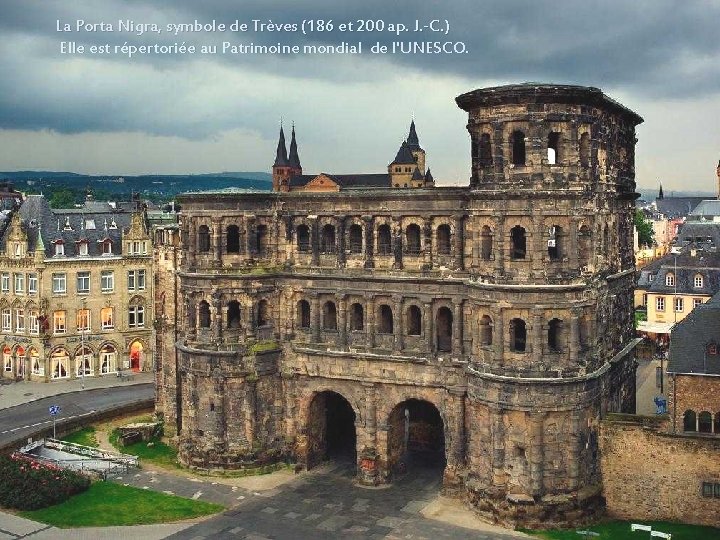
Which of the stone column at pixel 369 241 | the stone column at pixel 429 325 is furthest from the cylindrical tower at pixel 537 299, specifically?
the stone column at pixel 369 241

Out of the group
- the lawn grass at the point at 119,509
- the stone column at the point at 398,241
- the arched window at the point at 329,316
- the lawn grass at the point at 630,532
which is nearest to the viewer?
the lawn grass at the point at 630,532

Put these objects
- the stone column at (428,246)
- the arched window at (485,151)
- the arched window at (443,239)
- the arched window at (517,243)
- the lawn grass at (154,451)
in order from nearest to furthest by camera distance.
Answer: the arched window at (517,243), the arched window at (485,151), the arched window at (443,239), the stone column at (428,246), the lawn grass at (154,451)

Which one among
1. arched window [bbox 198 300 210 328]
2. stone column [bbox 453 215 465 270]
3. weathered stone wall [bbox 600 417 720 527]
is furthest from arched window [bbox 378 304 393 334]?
weathered stone wall [bbox 600 417 720 527]

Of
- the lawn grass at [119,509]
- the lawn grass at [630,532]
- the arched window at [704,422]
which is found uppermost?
the arched window at [704,422]

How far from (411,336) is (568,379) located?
9.80 m

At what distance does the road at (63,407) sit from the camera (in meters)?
62.2

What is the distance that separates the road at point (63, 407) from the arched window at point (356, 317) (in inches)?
991

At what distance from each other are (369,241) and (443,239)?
15.2 feet

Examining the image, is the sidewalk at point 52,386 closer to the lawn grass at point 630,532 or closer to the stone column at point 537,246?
the lawn grass at point 630,532

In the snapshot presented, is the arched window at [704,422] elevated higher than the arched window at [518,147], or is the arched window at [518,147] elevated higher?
the arched window at [518,147]

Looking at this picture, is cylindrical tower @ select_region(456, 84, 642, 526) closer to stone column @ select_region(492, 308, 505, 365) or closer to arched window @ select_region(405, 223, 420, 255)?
stone column @ select_region(492, 308, 505, 365)

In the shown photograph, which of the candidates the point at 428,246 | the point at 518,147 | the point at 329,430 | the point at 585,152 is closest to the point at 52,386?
the point at 329,430

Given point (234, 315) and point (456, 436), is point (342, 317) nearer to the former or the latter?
point (234, 315)

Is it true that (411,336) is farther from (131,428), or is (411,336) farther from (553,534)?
(131,428)
